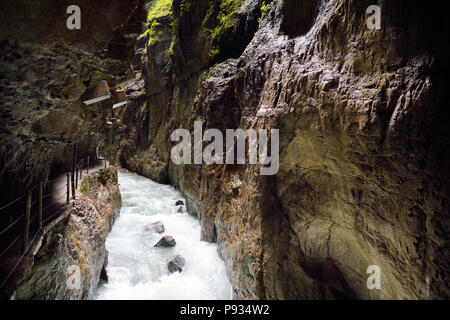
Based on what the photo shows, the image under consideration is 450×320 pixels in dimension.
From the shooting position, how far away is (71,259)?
5160 millimetres

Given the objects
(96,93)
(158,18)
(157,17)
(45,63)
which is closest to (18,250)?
(45,63)

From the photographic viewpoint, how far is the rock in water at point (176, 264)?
25.7 feet

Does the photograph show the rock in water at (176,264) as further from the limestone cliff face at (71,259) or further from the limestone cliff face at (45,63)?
the limestone cliff face at (45,63)

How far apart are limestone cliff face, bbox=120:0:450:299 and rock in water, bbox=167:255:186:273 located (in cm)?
147

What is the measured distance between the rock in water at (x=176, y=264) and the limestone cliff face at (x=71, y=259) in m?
2.09

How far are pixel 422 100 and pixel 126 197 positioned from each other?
51.0ft

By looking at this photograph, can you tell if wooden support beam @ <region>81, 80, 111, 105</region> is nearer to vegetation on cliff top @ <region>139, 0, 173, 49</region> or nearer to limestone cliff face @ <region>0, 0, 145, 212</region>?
limestone cliff face @ <region>0, 0, 145, 212</region>

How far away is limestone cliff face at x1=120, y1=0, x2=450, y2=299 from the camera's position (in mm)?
2842

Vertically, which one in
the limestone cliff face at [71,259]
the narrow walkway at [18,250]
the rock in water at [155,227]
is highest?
the narrow walkway at [18,250]

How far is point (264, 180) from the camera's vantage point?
550 cm

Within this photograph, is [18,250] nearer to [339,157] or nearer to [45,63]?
[45,63]

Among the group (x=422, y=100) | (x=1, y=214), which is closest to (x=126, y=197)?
(x=1, y=214)

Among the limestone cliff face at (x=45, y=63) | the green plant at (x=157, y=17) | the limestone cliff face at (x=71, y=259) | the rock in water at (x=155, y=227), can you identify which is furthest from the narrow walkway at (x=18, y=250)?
the green plant at (x=157, y=17)

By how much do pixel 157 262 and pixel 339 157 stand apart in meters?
7.38
